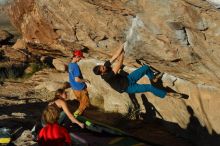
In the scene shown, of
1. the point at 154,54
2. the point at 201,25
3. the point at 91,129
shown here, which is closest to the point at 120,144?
the point at 91,129

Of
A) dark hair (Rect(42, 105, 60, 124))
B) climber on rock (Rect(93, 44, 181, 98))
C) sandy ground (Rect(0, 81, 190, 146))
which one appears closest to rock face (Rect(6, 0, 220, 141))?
climber on rock (Rect(93, 44, 181, 98))

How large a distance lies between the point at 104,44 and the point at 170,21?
284 centimetres

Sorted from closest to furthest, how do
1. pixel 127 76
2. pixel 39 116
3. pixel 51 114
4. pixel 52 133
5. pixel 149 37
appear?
1. pixel 51 114
2. pixel 52 133
3. pixel 149 37
4. pixel 127 76
5. pixel 39 116

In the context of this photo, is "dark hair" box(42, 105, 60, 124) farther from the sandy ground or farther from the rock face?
the sandy ground

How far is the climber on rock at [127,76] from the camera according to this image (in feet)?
39.9

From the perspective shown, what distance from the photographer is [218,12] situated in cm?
942

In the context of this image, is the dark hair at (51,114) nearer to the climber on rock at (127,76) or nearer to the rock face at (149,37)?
the rock face at (149,37)

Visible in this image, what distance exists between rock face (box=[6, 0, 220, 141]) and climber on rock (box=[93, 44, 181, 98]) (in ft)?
0.81

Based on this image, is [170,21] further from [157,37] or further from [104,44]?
[104,44]

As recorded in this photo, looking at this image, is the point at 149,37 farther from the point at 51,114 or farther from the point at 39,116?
the point at 39,116

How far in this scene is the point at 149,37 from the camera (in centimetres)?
1105

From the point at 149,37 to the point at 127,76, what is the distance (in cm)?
174

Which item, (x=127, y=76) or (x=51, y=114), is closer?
(x=51, y=114)

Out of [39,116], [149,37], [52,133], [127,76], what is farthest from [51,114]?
[39,116]
